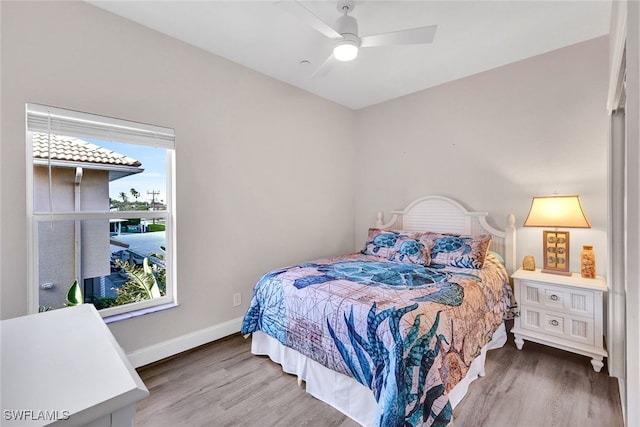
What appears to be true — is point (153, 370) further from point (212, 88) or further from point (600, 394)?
point (600, 394)

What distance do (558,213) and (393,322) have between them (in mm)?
1893

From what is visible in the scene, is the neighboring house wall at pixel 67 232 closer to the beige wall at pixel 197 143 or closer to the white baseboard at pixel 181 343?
the beige wall at pixel 197 143

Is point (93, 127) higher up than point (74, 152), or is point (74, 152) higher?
point (93, 127)

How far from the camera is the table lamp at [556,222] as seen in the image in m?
2.40

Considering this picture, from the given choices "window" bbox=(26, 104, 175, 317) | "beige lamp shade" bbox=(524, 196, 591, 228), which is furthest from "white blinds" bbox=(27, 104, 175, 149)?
"beige lamp shade" bbox=(524, 196, 591, 228)

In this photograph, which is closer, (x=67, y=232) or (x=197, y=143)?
(x=67, y=232)

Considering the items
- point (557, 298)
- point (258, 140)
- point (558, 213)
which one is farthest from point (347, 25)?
point (557, 298)

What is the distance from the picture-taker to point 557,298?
2410mm

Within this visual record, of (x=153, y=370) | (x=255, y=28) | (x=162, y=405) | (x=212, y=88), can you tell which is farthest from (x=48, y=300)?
(x=255, y=28)

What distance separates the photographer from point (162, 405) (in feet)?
6.28

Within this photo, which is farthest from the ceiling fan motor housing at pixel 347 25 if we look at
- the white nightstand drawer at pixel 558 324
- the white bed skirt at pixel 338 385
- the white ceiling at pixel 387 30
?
the white nightstand drawer at pixel 558 324

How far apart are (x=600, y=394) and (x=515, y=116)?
7.82 ft

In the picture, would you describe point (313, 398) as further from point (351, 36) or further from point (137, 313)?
point (351, 36)

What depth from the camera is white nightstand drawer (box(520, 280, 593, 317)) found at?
2279 millimetres
